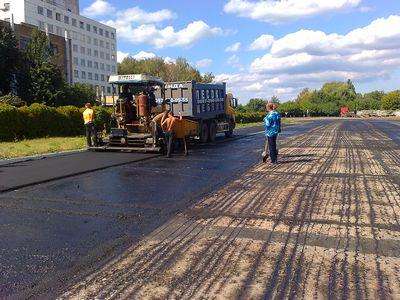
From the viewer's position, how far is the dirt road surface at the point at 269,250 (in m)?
4.19

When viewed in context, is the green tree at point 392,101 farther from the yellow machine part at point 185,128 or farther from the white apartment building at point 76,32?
the yellow machine part at point 185,128

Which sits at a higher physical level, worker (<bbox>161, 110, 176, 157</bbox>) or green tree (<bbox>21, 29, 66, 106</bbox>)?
green tree (<bbox>21, 29, 66, 106</bbox>)

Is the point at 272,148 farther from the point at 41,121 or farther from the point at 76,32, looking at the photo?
the point at 76,32

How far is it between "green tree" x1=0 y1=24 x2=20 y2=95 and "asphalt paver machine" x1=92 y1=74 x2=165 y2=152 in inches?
1129

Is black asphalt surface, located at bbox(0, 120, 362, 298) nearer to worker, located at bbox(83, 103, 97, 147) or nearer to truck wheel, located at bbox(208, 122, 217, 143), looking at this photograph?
worker, located at bbox(83, 103, 97, 147)

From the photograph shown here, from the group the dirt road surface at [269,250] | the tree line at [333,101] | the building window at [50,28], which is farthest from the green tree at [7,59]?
the tree line at [333,101]

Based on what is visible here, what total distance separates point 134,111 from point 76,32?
93085 mm

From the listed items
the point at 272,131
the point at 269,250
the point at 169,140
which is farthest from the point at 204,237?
the point at 169,140

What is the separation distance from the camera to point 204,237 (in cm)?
583

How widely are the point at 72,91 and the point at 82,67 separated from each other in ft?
201

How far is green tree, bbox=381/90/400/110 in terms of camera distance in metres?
134

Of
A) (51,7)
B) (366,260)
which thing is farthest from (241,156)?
(51,7)

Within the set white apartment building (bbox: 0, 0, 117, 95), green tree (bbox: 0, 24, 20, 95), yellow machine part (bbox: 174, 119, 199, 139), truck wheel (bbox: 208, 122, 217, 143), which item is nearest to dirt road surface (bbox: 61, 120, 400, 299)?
yellow machine part (bbox: 174, 119, 199, 139)

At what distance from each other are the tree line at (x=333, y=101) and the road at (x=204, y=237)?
103956 millimetres
